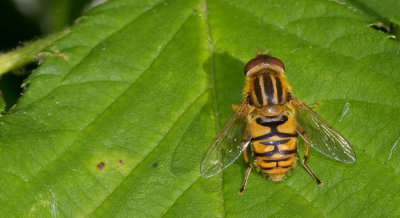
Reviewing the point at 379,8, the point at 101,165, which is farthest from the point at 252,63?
the point at 379,8

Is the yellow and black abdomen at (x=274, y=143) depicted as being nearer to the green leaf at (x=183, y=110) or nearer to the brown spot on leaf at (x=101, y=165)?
the green leaf at (x=183, y=110)

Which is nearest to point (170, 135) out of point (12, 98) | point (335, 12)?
point (335, 12)

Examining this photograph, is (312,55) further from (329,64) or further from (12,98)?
(12,98)

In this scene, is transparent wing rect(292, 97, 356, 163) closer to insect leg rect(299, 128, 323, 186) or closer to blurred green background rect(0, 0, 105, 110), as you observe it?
insect leg rect(299, 128, 323, 186)

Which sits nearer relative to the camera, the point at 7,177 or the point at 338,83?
the point at 7,177

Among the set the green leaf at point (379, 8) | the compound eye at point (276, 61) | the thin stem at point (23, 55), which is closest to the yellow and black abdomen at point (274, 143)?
the compound eye at point (276, 61)

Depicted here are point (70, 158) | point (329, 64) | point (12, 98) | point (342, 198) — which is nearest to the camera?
point (342, 198)

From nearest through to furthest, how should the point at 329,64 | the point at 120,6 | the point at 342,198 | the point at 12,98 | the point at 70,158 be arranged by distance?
the point at 342,198 → the point at 70,158 → the point at 329,64 → the point at 120,6 → the point at 12,98

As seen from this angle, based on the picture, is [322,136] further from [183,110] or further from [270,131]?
[183,110]
